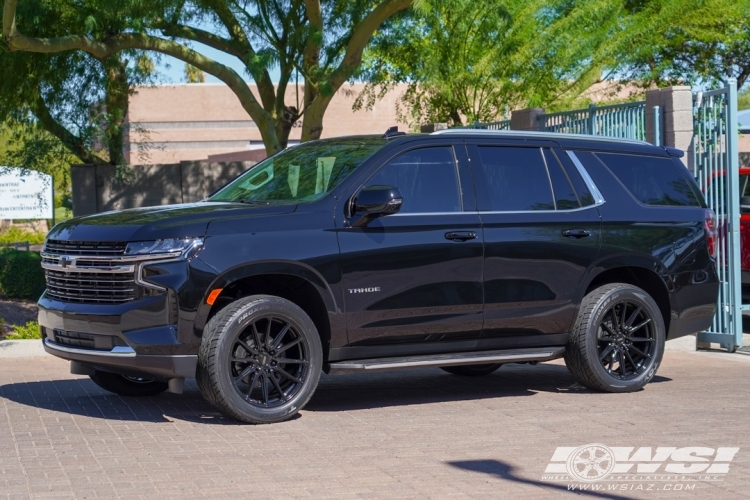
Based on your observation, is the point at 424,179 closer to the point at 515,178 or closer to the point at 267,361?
the point at 515,178

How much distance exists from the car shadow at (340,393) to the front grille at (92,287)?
0.91m

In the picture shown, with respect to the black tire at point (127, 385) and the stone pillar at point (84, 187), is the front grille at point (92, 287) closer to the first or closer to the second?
the black tire at point (127, 385)

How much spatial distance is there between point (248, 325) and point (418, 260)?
1.38 metres

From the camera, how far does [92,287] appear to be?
7.56m

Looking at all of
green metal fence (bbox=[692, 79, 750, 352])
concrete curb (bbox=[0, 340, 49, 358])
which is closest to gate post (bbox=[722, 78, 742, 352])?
green metal fence (bbox=[692, 79, 750, 352])

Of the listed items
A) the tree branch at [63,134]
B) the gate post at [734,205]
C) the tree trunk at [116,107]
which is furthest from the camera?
the tree trunk at [116,107]

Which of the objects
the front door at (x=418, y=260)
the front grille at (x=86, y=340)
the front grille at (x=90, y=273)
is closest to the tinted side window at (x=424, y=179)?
the front door at (x=418, y=260)

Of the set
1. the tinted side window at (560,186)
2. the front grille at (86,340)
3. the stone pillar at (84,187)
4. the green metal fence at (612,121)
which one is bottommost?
the front grille at (86,340)

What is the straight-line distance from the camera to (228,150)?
2202 inches

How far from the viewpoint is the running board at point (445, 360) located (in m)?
7.86

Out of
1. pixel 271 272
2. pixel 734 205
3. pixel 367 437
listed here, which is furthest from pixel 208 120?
pixel 367 437

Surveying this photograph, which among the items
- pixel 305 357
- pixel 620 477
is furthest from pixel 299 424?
pixel 620 477

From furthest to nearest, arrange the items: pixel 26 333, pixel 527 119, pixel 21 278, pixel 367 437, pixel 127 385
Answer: pixel 21 278, pixel 527 119, pixel 26 333, pixel 127 385, pixel 367 437

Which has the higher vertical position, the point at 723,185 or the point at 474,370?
the point at 723,185
